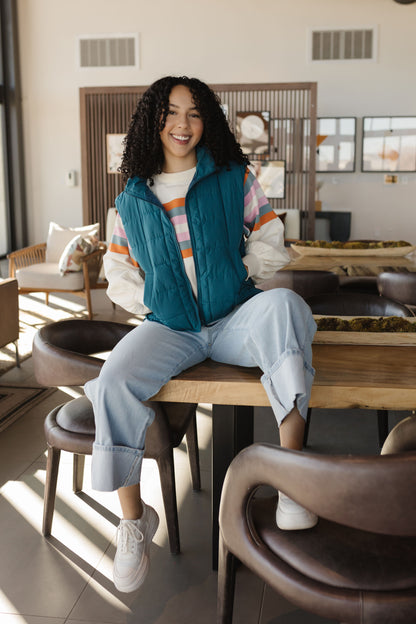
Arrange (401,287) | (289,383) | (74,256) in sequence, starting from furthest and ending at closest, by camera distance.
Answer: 1. (74,256)
2. (401,287)
3. (289,383)

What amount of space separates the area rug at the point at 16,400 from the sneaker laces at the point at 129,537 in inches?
70.6

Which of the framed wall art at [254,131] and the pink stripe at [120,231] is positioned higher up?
the framed wall art at [254,131]

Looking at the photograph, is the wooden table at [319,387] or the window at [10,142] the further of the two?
the window at [10,142]

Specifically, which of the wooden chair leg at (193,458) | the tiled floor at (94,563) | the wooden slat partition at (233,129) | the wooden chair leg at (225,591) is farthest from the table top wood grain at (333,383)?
the wooden slat partition at (233,129)

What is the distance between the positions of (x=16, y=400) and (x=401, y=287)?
7.80ft

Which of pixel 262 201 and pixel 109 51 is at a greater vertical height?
pixel 109 51

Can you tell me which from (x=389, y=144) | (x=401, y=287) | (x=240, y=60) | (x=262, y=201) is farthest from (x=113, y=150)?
(x=262, y=201)

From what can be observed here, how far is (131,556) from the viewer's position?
5.73 feet

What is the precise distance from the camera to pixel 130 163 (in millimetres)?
2068

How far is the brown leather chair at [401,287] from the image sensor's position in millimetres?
3531

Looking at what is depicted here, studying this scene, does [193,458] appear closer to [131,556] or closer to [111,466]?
[131,556]

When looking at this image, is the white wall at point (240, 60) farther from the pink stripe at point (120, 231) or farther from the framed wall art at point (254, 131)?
the pink stripe at point (120, 231)

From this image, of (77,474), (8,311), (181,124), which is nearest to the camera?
(181,124)

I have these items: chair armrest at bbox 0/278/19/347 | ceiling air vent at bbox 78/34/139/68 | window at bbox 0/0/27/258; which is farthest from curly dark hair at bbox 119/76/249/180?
window at bbox 0/0/27/258
